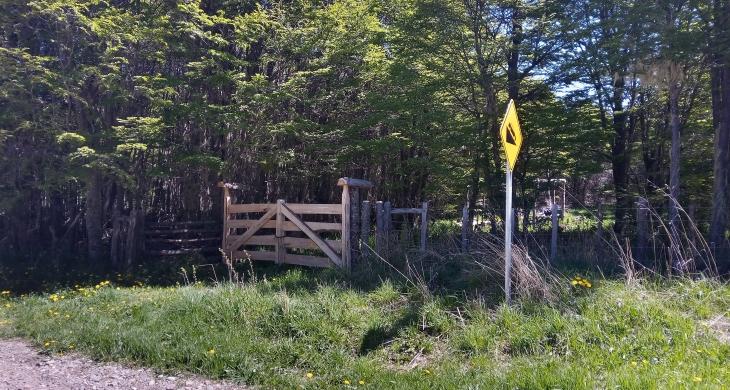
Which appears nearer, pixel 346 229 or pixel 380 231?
pixel 346 229

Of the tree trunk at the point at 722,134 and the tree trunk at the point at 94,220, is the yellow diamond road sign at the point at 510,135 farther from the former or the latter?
the tree trunk at the point at 94,220

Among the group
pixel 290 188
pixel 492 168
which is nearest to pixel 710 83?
pixel 492 168

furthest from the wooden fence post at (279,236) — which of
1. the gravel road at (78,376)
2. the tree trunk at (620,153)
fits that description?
the tree trunk at (620,153)

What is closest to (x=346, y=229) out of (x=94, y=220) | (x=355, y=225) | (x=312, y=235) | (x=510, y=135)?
(x=355, y=225)

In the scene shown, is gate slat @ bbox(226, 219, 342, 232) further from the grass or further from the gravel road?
the gravel road

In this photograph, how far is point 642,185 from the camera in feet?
52.4

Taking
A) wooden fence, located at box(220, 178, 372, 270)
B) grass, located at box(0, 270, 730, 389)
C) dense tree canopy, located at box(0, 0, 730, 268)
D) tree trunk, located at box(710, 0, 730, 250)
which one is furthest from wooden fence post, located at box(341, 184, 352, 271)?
tree trunk, located at box(710, 0, 730, 250)

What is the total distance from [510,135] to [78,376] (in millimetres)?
5612

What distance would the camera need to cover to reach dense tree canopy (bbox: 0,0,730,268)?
13.1 meters

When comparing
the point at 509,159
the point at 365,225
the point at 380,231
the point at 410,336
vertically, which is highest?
the point at 509,159

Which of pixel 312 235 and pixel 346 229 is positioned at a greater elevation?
pixel 346 229

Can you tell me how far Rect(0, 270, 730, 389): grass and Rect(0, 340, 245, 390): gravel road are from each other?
224 millimetres

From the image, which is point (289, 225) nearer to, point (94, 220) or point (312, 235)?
point (312, 235)

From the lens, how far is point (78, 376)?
723cm
